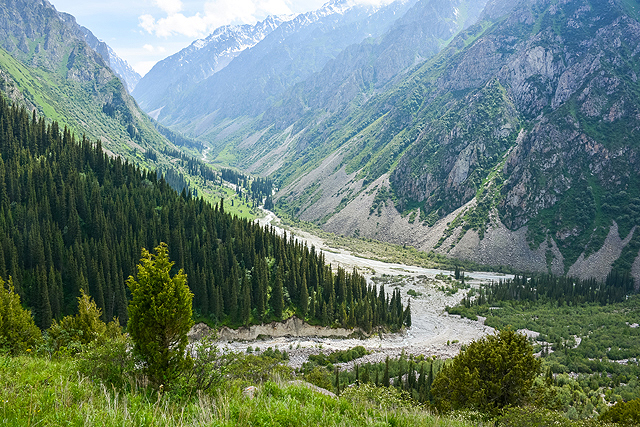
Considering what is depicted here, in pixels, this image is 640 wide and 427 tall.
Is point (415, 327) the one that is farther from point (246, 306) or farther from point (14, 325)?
point (14, 325)

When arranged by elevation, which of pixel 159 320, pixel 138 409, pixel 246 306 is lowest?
pixel 246 306

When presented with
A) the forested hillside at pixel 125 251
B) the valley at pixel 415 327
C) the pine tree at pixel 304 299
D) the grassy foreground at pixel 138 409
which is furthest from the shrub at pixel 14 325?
the pine tree at pixel 304 299

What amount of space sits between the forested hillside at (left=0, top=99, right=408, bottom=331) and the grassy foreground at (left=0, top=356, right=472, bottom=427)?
61930mm

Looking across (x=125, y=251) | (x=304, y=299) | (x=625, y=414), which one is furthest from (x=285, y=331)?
(x=625, y=414)

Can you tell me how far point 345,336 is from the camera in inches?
3625

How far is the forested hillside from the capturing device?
76.1m

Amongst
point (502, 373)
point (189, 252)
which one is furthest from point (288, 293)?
point (502, 373)

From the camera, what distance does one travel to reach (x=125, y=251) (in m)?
85.6

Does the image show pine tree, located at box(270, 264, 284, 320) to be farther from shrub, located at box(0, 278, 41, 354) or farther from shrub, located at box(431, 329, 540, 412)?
shrub, located at box(431, 329, 540, 412)

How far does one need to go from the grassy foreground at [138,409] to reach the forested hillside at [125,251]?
61930 mm

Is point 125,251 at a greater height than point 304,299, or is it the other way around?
point 125,251

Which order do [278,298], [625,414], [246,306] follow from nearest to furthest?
[625,414]
[246,306]
[278,298]

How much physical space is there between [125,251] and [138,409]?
79.7 m

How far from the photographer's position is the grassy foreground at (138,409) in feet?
40.3
